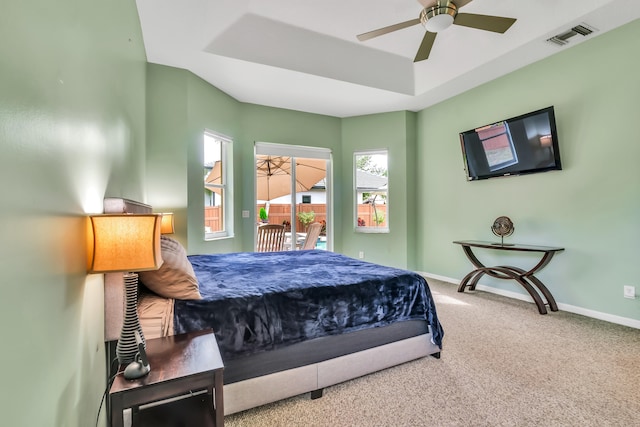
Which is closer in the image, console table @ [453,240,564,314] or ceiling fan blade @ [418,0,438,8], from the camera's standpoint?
ceiling fan blade @ [418,0,438,8]

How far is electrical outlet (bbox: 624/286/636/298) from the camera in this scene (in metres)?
2.94

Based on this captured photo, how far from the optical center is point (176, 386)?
3.81ft

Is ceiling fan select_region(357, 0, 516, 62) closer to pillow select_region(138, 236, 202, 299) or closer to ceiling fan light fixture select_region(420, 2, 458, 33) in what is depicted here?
ceiling fan light fixture select_region(420, 2, 458, 33)

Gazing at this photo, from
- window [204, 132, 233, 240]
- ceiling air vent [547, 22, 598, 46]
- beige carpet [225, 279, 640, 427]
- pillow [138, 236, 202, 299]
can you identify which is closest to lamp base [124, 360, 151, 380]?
pillow [138, 236, 202, 299]

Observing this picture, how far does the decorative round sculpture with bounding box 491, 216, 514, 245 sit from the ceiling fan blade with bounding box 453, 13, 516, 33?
2.27 metres

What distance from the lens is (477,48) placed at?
11.9 ft

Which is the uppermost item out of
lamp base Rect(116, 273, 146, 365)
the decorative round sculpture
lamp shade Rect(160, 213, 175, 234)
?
lamp shade Rect(160, 213, 175, 234)

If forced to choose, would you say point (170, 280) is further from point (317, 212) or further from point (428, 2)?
point (317, 212)

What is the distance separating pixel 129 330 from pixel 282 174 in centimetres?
424

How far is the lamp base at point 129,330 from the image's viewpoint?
123 centimetres

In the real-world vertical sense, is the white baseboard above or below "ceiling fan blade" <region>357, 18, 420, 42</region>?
below

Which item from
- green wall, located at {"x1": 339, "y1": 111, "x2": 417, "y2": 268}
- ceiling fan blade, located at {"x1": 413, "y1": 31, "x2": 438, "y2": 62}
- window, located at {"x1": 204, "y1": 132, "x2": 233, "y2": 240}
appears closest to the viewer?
ceiling fan blade, located at {"x1": 413, "y1": 31, "x2": 438, "y2": 62}

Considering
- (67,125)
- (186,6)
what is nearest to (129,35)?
(186,6)

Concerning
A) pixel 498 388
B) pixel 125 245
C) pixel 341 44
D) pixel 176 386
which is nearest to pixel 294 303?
pixel 176 386
